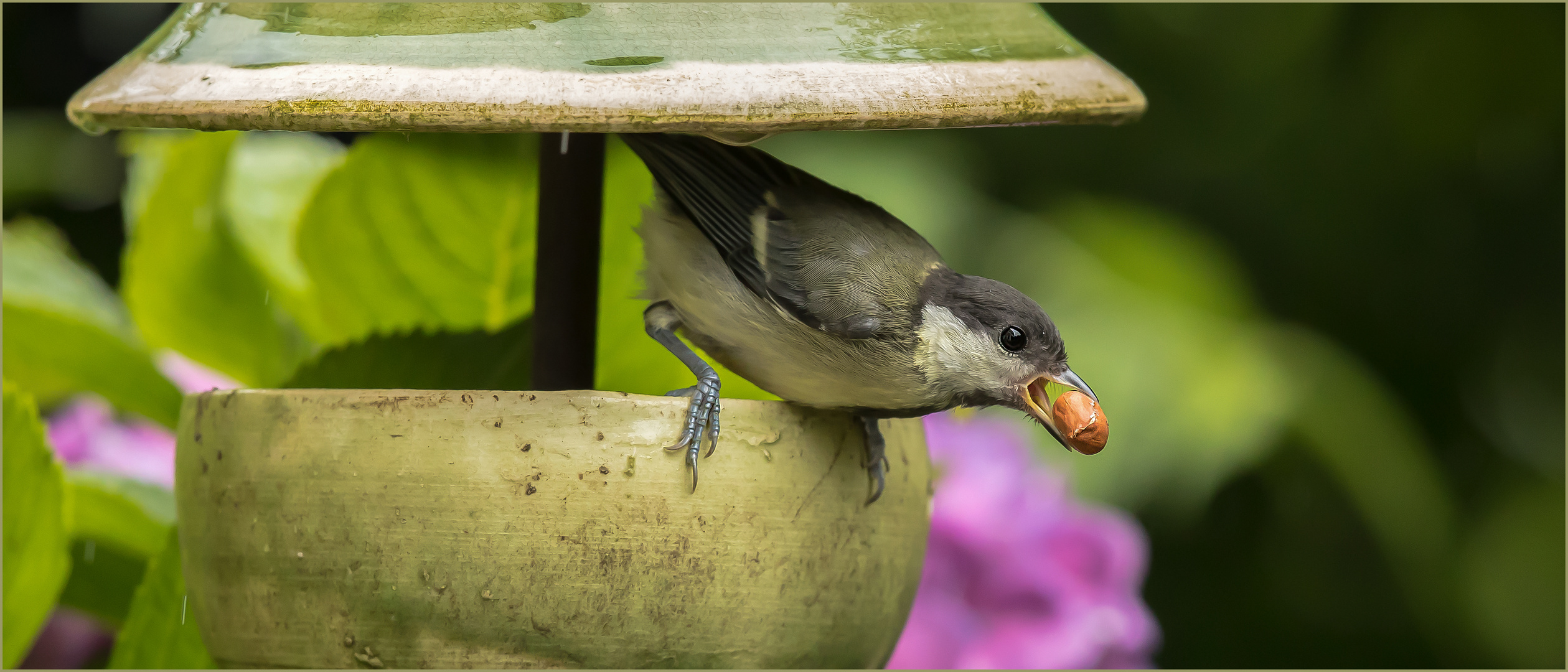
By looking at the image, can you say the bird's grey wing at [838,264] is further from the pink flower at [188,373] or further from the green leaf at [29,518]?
the pink flower at [188,373]

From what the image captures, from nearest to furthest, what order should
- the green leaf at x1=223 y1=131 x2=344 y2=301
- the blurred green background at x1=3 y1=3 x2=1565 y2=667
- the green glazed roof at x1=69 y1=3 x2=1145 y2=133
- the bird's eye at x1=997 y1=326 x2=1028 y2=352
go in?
the green glazed roof at x1=69 y1=3 x2=1145 y2=133 → the bird's eye at x1=997 y1=326 x2=1028 y2=352 → the green leaf at x1=223 y1=131 x2=344 y2=301 → the blurred green background at x1=3 y1=3 x2=1565 y2=667

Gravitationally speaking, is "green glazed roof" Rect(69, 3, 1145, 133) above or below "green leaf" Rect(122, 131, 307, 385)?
above

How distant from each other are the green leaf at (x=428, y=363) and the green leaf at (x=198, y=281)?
30cm

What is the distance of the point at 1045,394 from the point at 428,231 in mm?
700

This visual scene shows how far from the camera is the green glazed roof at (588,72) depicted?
2.37ft

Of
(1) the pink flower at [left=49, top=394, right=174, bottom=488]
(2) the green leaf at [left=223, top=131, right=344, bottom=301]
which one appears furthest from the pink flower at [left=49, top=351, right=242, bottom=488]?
(2) the green leaf at [left=223, top=131, right=344, bottom=301]

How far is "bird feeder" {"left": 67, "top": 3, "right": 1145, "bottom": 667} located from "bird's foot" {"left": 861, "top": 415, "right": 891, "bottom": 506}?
12 mm

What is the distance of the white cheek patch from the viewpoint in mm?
934

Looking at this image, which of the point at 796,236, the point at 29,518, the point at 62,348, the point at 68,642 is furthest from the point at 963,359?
the point at 68,642

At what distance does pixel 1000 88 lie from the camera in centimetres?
79

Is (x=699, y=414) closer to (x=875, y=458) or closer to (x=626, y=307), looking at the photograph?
(x=875, y=458)

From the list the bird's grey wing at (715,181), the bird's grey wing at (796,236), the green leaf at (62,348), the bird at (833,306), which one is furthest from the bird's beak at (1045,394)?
the green leaf at (62,348)

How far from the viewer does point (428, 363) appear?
46.4 inches

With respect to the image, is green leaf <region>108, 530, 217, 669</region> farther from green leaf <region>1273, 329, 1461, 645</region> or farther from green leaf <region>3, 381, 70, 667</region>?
green leaf <region>1273, 329, 1461, 645</region>
